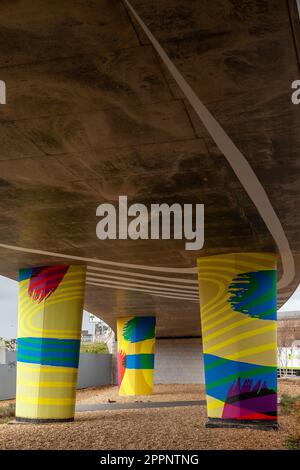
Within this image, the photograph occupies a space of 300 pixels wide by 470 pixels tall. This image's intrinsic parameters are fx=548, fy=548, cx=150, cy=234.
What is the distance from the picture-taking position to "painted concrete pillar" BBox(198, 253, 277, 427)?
14844 millimetres

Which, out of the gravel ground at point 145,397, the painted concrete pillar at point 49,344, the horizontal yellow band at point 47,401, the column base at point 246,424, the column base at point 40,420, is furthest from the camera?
the gravel ground at point 145,397

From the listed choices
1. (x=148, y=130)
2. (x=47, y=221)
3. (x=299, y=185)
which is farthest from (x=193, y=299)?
(x=148, y=130)

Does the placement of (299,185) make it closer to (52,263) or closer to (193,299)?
(52,263)

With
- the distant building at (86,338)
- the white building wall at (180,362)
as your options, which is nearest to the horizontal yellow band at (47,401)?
the white building wall at (180,362)

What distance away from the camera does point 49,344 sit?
16391 millimetres

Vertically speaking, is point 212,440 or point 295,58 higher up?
point 295,58

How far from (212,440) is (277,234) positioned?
17.4ft

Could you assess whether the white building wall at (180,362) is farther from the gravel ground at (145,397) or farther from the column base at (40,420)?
the column base at (40,420)

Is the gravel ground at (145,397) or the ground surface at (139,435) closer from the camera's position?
the ground surface at (139,435)

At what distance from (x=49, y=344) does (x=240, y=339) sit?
5660 mm

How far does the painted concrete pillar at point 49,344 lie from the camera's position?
16.1 meters

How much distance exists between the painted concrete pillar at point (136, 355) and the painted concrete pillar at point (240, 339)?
59.2 feet
